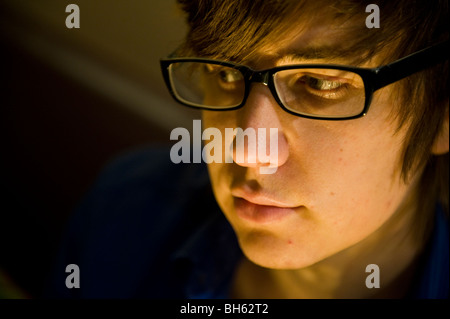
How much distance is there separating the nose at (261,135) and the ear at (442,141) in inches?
12.5

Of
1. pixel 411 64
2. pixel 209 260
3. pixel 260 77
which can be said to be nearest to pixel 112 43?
pixel 209 260

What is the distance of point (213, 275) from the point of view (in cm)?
127

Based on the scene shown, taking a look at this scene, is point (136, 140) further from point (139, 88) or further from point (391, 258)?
point (391, 258)

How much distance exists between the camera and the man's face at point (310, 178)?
2.93 feet

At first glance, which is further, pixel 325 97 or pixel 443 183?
pixel 443 183

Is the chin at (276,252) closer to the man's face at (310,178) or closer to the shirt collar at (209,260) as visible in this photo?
the man's face at (310,178)

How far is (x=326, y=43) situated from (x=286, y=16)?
7cm

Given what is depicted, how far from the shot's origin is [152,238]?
1.36 meters

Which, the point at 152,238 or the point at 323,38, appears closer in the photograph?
the point at 323,38

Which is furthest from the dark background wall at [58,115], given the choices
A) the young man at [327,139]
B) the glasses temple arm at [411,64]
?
the glasses temple arm at [411,64]

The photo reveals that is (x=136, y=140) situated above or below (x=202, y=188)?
above

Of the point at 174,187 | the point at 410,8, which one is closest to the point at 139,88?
the point at 174,187

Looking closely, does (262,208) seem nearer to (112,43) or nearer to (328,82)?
(328,82)

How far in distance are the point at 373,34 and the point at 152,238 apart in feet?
2.53
